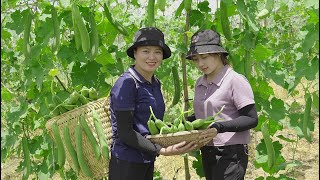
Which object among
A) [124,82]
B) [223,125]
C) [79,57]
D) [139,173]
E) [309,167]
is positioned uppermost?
[79,57]

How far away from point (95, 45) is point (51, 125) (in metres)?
0.73

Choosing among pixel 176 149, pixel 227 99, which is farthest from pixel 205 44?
pixel 176 149

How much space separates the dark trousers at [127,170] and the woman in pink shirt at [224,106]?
1.64 feet

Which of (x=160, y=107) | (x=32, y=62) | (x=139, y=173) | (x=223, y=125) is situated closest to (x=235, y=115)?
(x=223, y=125)

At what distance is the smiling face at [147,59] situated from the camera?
3.09 m

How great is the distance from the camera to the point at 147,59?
122 inches

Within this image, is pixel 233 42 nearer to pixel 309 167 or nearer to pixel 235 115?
pixel 235 115

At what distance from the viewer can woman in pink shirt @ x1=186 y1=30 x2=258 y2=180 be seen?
3088 mm

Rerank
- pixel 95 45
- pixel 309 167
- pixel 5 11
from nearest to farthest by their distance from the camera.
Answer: pixel 95 45 → pixel 5 11 → pixel 309 167

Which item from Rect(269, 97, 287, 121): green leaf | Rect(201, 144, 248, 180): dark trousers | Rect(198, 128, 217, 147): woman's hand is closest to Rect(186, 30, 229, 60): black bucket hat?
Rect(198, 128, 217, 147): woman's hand

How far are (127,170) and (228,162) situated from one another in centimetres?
67

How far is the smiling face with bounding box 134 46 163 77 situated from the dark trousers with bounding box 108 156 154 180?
0.59m

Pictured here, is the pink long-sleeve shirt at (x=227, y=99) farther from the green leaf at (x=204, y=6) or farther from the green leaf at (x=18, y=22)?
the green leaf at (x=18, y=22)

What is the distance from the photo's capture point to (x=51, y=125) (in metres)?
3.51
